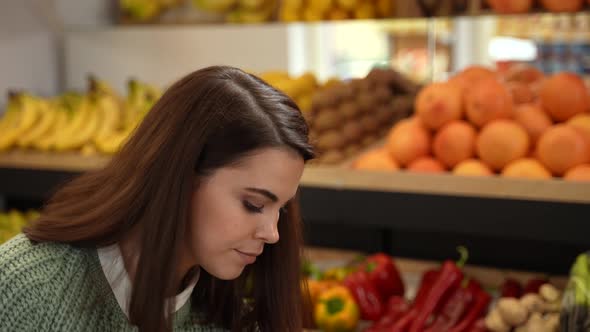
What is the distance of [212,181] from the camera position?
5.14 ft

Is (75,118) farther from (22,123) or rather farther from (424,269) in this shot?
(424,269)

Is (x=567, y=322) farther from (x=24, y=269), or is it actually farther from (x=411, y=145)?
(x=24, y=269)

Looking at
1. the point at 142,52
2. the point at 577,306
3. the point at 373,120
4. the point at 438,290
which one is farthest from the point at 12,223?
the point at 577,306

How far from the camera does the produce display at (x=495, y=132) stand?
2.71 metres

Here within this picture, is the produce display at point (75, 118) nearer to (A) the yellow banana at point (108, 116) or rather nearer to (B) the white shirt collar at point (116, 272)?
(A) the yellow banana at point (108, 116)

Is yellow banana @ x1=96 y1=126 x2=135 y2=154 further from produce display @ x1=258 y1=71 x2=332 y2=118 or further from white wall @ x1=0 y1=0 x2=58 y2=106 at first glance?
white wall @ x1=0 y1=0 x2=58 y2=106

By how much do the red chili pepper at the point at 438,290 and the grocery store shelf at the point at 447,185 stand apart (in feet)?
0.92

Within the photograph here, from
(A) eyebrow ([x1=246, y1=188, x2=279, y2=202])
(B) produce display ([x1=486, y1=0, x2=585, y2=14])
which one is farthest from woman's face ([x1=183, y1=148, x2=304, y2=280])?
(B) produce display ([x1=486, y1=0, x2=585, y2=14])

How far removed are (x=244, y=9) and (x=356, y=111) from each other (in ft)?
3.09

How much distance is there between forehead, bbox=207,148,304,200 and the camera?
5.13 feet

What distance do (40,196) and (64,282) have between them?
224 centimetres

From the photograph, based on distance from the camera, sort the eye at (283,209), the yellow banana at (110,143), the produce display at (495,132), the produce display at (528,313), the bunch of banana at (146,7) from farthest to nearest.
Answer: the bunch of banana at (146,7) < the yellow banana at (110,143) < the produce display at (495,132) < the produce display at (528,313) < the eye at (283,209)

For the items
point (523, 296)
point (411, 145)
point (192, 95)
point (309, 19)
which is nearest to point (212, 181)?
point (192, 95)

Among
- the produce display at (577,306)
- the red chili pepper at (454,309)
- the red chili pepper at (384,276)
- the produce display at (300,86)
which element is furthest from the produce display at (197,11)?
the produce display at (577,306)
